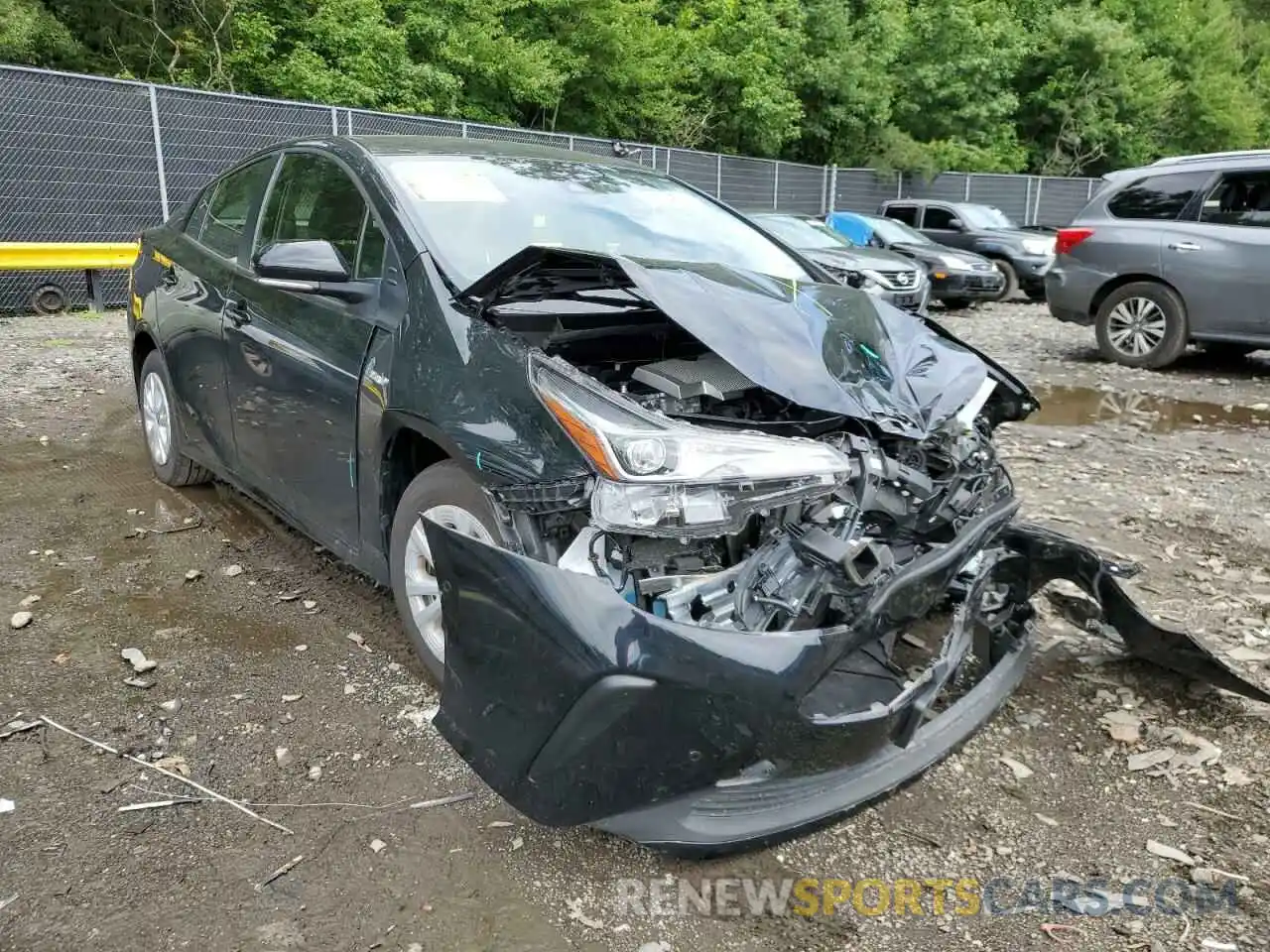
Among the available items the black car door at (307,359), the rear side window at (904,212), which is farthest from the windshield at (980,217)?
the black car door at (307,359)

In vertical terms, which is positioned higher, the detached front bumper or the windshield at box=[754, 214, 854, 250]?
the windshield at box=[754, 214, 854, 250]

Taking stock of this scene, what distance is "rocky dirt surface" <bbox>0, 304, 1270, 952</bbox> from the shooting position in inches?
85.4

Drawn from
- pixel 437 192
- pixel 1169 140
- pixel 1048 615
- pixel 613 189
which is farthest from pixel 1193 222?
pixel 1169 140

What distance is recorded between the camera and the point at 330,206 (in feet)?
11.3

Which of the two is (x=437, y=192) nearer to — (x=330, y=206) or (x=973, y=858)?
(x=330, y=206)

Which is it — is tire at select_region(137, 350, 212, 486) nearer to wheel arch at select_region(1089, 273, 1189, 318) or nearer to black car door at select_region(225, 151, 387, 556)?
black car door at select_region(225, 151, 387, 556)

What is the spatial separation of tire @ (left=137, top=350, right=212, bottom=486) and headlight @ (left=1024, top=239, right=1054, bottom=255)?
534 inches

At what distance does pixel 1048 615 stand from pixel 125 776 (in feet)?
10.5

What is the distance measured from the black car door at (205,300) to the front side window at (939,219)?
13970 millimetres

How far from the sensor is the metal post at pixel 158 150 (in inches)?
→ 425

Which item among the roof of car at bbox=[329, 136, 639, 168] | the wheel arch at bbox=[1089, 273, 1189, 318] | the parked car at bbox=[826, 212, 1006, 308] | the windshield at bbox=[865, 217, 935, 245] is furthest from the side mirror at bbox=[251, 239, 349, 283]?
the windshield at bbox=[865, 217, 935, 245]

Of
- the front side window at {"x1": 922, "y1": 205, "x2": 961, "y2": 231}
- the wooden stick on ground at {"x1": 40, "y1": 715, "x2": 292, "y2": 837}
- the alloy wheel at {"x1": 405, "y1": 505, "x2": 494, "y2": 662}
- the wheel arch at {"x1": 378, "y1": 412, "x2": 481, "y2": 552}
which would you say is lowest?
the wooden stick on ground at {"x1": 40, "y1": 715, "x2": 292, "y2": 837}

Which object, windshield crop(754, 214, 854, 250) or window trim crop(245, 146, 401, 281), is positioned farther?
windshield crop(754, 214, 854, 250)

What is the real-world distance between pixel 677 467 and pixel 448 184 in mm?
1647
